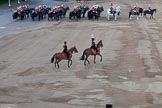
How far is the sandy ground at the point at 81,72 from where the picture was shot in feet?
69.4

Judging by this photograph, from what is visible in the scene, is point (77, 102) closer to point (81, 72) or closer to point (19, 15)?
point (81, 72)

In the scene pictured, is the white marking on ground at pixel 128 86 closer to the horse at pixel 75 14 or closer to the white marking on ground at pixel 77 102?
the white marking on ground at pixel 77 102

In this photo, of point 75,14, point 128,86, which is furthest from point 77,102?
point 75,14

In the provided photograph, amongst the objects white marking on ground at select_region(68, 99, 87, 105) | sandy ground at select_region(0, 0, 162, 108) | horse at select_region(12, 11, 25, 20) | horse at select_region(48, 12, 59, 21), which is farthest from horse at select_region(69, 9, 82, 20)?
white marking on ground at select_region(68, 99, 87, 105)

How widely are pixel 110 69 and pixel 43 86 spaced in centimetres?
511

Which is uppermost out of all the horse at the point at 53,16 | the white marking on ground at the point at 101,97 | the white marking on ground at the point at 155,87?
the white marking on ground at the point at 101,97

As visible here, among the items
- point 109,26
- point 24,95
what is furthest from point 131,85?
point 109,26

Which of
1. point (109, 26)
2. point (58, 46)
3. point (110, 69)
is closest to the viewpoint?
point (110, 69)

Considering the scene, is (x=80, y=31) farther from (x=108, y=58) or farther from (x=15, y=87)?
(x=15, y=87)

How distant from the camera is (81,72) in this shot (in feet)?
87.8

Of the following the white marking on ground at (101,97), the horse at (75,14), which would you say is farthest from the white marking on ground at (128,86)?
the horse at (75,14)

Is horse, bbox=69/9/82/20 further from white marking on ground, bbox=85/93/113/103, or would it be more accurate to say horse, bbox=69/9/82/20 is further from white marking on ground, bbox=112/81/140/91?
white marking on ground, bbox=85/93/113/103

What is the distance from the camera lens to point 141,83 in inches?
953

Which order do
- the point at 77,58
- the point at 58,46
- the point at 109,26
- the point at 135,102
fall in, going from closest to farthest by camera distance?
the point at 135,102 < the point at 77,58 < the point at 58,46 < the point at 109,26
